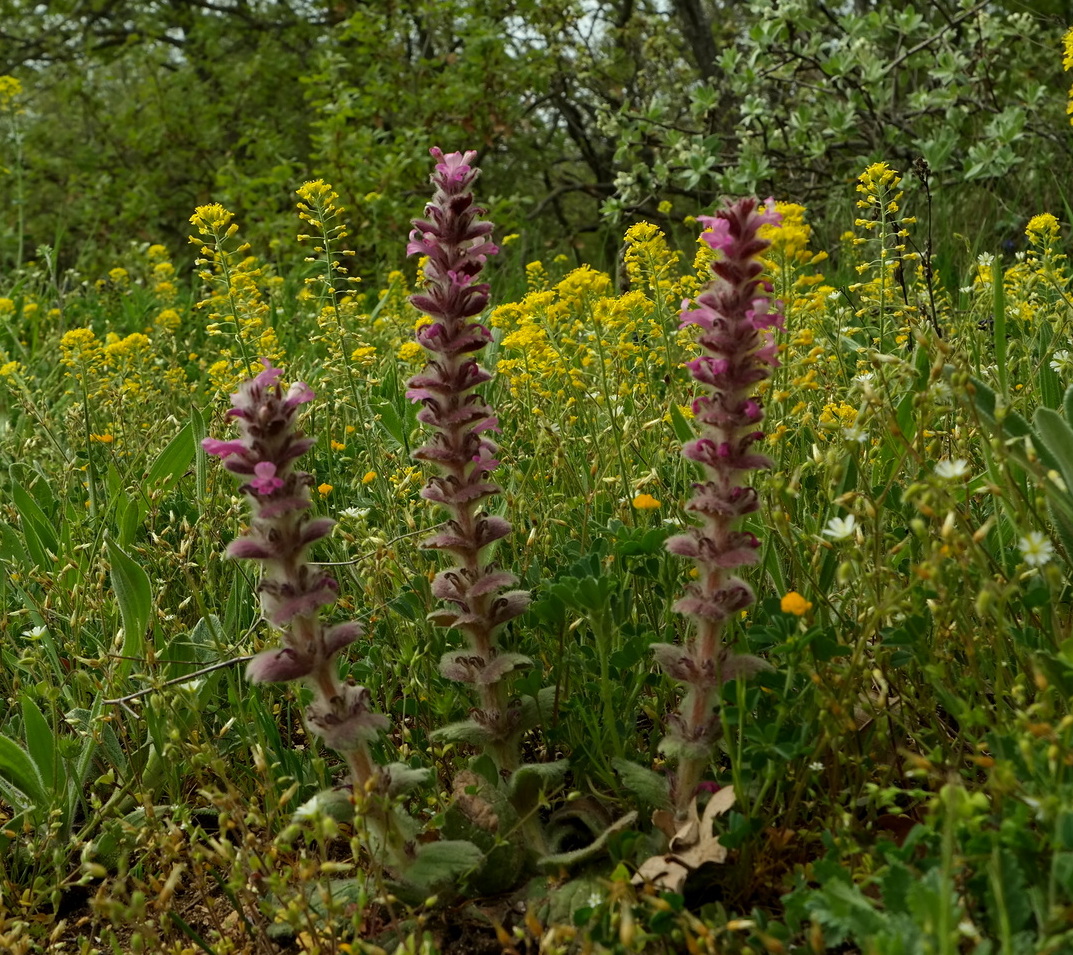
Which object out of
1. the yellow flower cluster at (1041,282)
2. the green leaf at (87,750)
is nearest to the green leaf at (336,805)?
the green leaf at (87,750)

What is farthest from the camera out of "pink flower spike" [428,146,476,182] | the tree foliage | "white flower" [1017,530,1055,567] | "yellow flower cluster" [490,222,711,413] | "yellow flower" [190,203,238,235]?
the tree foliage

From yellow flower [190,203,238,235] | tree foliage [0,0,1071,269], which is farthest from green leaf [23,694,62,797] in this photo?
tree foliage [0,0,1071,269]

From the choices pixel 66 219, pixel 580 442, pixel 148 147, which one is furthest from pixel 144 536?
pixel 66 219

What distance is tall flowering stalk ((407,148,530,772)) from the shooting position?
1.68 meters

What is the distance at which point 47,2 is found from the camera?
11.1 metres

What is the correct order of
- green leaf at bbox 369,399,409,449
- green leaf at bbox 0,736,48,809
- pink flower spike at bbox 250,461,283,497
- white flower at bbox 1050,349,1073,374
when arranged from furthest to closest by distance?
green leaf at bbox 369,399,409,449, white flower at bbox 1050,349,1073,374, green leaf at bbox 0,736,48,809, pink flower spike at bbox 250,461,283,497

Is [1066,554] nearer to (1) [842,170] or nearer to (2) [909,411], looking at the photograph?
(2) [909,411]

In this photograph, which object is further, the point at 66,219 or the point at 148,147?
the point at 66,219

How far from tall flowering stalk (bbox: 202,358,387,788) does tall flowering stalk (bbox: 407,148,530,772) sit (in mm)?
235

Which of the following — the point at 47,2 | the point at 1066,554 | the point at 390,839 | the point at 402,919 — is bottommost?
the point at 402,919

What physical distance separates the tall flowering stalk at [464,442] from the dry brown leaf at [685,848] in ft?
1.15

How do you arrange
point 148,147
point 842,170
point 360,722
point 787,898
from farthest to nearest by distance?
point 148,147
point 842,170
point 360,722
point 787,898

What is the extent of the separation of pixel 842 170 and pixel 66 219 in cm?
784

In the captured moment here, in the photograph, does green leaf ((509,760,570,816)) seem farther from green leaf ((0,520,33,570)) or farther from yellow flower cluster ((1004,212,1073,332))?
yellow flower cluster ((1004,212,1073,332))
